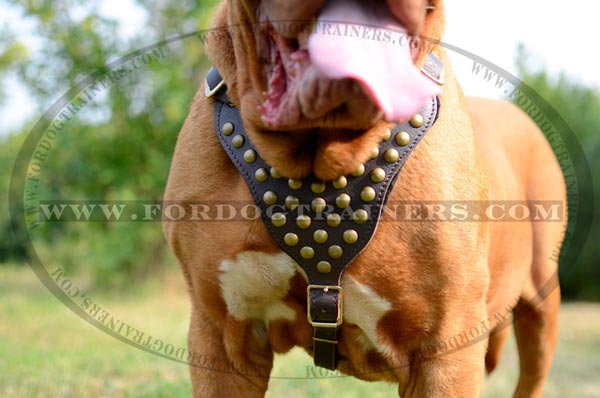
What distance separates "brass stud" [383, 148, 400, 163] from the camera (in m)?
1.85

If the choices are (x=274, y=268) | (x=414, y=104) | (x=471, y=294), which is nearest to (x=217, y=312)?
(x=274, y=268)

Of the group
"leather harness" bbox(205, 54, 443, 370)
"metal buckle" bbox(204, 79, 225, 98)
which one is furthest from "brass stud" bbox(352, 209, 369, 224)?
"metal buckle" bbox(204, 79, 225, 98)

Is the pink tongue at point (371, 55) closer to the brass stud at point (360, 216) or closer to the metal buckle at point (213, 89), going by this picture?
the brass stud at point (360, 216)

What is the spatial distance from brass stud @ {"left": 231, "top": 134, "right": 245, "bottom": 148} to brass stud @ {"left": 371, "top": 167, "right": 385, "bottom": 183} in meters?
0.36

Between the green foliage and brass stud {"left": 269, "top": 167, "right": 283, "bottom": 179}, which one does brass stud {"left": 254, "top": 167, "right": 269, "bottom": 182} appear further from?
the green foliage

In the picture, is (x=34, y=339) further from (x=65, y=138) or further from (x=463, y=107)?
(x=463, y=107)

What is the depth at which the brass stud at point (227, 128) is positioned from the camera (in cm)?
195

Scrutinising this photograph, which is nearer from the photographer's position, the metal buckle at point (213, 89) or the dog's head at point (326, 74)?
the dog's head at point (326, 74)

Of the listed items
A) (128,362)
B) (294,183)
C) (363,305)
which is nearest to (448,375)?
(363,305)

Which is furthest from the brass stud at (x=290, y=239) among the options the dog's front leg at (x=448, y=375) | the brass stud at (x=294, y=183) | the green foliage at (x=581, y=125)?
the green foliage at (x=581, y=125)

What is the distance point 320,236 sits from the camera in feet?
6.18

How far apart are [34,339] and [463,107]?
5411 mm

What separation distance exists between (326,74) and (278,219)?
Answer: 1.75ft

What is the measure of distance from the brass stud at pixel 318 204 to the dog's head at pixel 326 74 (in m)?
0.07
